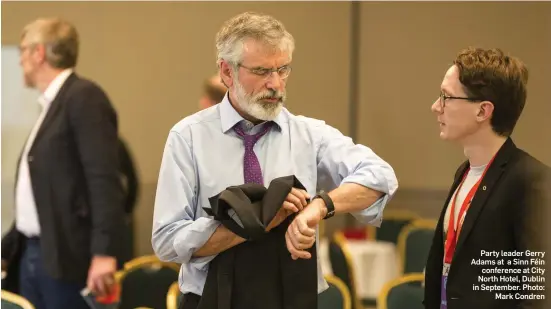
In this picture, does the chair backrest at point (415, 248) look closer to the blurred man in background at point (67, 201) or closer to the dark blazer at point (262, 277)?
the blurred man in background at point (67, 201)

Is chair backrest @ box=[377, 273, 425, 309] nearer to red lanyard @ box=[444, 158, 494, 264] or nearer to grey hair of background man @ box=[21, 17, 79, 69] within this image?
red lanyard @ box=[444, 158, 494, 264]

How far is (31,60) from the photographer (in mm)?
2795

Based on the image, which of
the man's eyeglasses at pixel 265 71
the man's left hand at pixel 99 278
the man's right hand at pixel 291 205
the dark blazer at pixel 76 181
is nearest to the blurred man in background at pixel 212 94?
the dark blazer at pixel 76 181

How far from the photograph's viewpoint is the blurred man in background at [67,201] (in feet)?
8.45

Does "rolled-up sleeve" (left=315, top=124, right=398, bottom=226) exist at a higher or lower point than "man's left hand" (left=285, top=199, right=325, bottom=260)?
higher

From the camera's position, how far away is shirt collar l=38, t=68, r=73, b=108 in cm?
268

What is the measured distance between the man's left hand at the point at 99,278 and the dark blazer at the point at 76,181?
0.09 ft

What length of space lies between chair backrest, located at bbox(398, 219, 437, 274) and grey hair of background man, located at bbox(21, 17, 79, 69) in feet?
5.44

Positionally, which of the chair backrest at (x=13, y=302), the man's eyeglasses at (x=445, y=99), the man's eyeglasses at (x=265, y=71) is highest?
the man's eyeglasses at (x=265, y=71)

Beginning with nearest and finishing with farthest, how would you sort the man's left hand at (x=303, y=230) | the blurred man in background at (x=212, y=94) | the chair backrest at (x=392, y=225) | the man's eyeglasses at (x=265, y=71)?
the man's left hand at (x=303, y=230)
the man's eyeglasses at (x=265, y=71)
the blurred man in background at (x=212, y=94)
the chair backrest at (x=392, y=225)

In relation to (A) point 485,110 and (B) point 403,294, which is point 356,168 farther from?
(B) point 403,294

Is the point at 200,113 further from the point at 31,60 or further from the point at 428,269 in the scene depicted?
the point at 31,60

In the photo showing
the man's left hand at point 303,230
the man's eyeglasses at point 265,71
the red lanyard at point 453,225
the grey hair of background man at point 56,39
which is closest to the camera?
the man's left hand at point 303,230

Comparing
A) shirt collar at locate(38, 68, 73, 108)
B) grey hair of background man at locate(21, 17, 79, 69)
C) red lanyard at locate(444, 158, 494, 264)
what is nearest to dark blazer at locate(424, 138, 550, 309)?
red lanyard at locate(444, 158, 494, 264)
